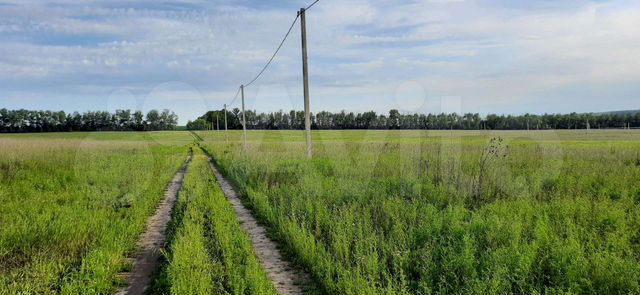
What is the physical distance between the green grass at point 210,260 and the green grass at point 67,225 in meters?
0.81

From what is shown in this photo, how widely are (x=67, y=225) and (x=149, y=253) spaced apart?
198cm

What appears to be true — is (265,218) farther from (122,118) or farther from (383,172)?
(122,118)

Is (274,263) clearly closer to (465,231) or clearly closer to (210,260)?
(210,260)

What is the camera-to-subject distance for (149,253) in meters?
6.54

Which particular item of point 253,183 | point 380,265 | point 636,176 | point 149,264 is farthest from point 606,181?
point 149,264

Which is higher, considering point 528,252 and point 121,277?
point 528,252

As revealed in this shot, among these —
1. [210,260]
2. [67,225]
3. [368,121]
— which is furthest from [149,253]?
[368,121]

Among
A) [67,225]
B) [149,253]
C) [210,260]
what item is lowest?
[149,253]

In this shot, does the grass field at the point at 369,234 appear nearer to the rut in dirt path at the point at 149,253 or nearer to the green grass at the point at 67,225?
the green grass at the point at 67,225

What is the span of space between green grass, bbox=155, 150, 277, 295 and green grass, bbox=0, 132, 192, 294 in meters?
0.81

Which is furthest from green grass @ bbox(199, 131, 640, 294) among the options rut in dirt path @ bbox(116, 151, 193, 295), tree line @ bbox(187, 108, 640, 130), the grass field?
tree line @ bbox(187, 108, 640, 130)

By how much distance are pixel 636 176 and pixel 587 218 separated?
537 centimetres

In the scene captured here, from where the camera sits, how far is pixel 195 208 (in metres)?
9.13

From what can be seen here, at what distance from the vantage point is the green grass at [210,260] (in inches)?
184
